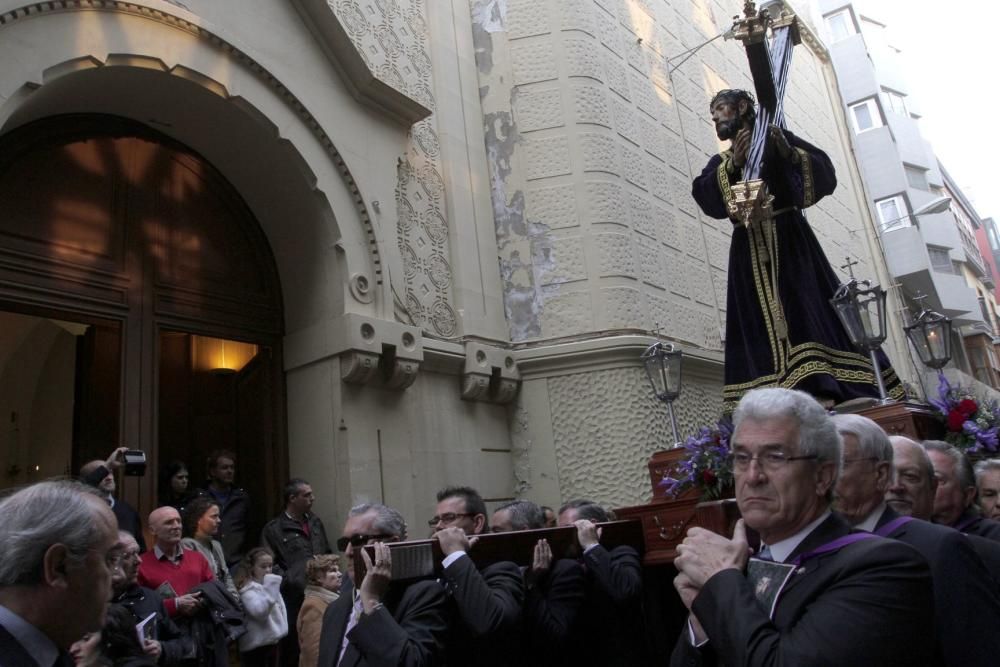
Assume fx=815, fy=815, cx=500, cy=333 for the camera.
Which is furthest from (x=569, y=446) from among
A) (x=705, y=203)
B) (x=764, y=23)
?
(x=764, y=23)

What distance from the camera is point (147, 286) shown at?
6.73 metres

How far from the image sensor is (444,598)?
10.9 ft

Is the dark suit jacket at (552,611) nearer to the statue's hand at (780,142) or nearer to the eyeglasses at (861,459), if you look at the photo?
the eyeglasses at (861,459)

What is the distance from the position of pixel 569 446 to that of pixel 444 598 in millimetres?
5710

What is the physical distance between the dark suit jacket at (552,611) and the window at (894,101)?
84.6 feet

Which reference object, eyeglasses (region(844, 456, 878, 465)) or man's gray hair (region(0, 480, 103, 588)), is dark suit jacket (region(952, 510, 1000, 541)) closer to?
eyeglasses (region(844, 456, 878, 465))

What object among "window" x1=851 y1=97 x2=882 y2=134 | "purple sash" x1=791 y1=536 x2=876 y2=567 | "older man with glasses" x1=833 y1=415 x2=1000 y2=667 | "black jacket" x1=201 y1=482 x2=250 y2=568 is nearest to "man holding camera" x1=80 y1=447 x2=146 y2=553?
"black jacket" x1=201 y1=482 x2=250 y2=568

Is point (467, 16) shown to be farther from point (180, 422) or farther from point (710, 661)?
point (710, 661)

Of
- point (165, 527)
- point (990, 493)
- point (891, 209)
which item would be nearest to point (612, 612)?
point (990, 493)

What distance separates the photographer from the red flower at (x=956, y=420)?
170 inches

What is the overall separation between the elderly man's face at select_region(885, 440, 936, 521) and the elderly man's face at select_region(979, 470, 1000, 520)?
1.44m

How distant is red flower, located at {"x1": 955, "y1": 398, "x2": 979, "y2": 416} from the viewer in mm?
4355

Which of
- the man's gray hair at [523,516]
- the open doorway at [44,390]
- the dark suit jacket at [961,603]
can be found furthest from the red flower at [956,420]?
the open doorway at [44,390]

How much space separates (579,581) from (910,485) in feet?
5.52
